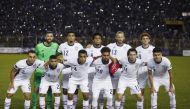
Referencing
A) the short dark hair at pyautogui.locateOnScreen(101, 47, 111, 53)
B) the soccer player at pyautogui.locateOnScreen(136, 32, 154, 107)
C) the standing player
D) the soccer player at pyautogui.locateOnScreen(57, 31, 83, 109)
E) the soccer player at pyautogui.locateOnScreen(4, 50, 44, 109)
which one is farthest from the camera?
the soccer player at pyautogui.locateOnScreen(136, 32, 154, 107)

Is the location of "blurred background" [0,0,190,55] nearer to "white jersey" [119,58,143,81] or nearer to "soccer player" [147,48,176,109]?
"soccer player" [147,48,176,109]

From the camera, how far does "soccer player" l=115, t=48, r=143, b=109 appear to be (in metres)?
11.5

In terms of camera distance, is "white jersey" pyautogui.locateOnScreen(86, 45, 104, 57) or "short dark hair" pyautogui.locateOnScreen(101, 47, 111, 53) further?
"white jersey" pyautogui.locateOnScreen(86, 45, 104, 57)

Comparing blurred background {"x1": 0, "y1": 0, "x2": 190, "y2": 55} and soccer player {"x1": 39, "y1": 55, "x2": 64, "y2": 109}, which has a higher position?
blurred background {"x1": 0, "y1": 0, "x2": 190, "y2": 55}

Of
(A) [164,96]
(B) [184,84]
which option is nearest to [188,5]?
(B) [184,84]

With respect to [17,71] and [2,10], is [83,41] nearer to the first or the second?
[2,10]

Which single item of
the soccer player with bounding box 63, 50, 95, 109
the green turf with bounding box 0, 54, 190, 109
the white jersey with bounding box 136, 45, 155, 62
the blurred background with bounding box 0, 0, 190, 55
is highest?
the blurred background with bounding box 0, 0, 190, 55

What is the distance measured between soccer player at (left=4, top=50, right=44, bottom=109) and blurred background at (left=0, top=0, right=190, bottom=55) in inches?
1209

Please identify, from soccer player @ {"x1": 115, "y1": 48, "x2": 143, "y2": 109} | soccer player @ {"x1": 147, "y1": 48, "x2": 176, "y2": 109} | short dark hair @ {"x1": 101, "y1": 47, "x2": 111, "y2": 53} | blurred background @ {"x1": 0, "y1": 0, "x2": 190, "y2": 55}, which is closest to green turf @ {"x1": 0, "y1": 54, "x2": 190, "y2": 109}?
soccer player @ {"x1": 147, "y1": 48, "x2": 176, "y2": 109}

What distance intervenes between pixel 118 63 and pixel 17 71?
302cm

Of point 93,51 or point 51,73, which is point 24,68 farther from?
point 93,51

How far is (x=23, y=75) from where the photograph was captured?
468 inches

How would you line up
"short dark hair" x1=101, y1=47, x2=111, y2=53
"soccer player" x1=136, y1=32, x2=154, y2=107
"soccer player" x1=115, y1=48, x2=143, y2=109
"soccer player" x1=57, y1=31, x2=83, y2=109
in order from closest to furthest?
1. "short dark hair" x1=101, y1=47, x2=111, y2=53
2. "soccer player" x1=115, y1=48, x2=143, y2=109
3. "soccer player" x1=57, y1=31, x2=83, y2=109
4. "soccer player" x1=136, y1=32, x2=154, y2=107

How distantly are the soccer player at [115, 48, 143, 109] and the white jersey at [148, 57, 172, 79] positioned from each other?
14.5 inches
